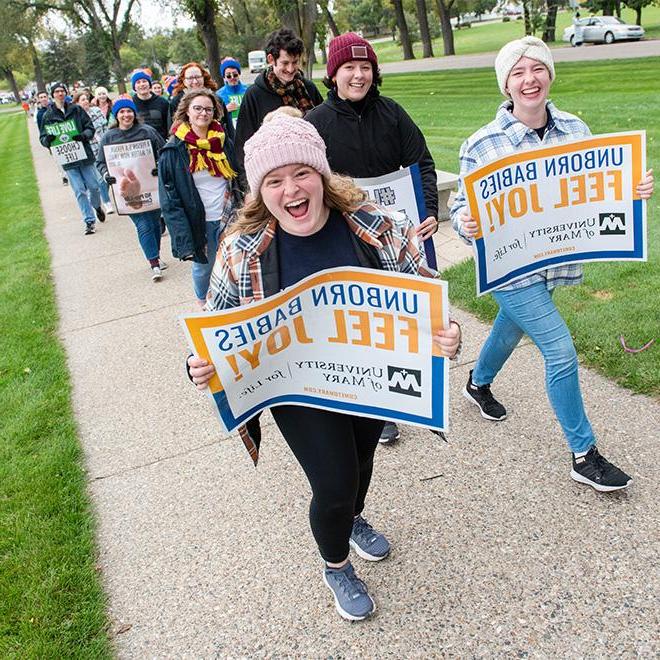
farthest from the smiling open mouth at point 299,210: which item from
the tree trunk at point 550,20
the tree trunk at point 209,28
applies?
the tree trunk at point 550,20

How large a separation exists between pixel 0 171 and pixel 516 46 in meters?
21.7

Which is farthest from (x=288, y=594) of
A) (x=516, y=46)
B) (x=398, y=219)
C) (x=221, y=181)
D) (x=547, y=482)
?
(x=221, y=181)

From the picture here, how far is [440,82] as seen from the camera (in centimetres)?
2525

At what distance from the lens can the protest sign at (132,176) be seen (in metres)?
7.35

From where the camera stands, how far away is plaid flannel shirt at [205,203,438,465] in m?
2.32

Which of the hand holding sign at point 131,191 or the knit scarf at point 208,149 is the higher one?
the knit scarf at point 208,149

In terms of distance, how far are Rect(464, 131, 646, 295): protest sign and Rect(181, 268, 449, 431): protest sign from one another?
0.97 metres

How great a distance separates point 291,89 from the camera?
16.1ft

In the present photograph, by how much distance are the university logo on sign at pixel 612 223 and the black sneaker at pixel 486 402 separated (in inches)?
47.4

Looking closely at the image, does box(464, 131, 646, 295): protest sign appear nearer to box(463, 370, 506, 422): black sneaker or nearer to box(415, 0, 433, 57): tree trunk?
box(463, 370, 506, 422): black sneaker

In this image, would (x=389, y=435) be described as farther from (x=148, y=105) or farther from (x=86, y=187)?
(x=86, y=187)

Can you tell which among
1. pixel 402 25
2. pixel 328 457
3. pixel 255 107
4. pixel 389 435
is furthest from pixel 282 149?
pixel 402 25

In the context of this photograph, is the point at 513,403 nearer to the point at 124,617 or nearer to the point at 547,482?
the point at 547,482

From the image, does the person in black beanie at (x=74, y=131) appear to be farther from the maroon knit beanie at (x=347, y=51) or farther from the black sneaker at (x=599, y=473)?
the black sneaker at (x=599, y=473)
